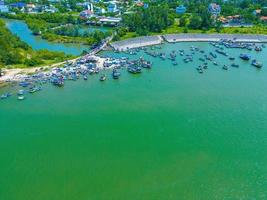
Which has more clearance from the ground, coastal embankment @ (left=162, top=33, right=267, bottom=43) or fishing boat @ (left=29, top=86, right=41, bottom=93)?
coastal embankment @ (left=162, top=33, right=267, bottom=43)

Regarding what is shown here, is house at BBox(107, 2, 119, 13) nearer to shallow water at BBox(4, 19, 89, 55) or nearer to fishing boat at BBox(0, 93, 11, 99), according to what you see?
shallow water at BBox(4, 19, 89, 55)

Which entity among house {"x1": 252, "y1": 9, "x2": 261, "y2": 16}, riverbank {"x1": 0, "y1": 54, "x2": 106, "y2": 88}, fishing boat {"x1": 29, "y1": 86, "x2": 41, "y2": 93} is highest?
house {"x1": 252, "y1": 9, "x2": 261, "y2": 16}

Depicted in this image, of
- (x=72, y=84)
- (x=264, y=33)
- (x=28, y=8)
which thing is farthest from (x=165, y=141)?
(x=28, y=8)

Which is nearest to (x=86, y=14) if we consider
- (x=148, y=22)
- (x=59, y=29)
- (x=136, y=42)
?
(x=59, y=29)

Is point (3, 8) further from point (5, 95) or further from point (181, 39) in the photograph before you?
point (5, 95)

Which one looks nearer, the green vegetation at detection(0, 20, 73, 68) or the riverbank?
the riverbank

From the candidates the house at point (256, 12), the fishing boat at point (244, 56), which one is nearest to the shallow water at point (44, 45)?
the fishing boat at point (244, 56)

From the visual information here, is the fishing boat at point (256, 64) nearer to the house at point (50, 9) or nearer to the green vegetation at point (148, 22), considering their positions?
the green vegetation at point (148, 22)

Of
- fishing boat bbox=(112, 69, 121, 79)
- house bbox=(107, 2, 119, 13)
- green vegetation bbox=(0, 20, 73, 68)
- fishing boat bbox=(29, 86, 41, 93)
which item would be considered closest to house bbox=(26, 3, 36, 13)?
house bbox=(107, 2, 119, 13)
